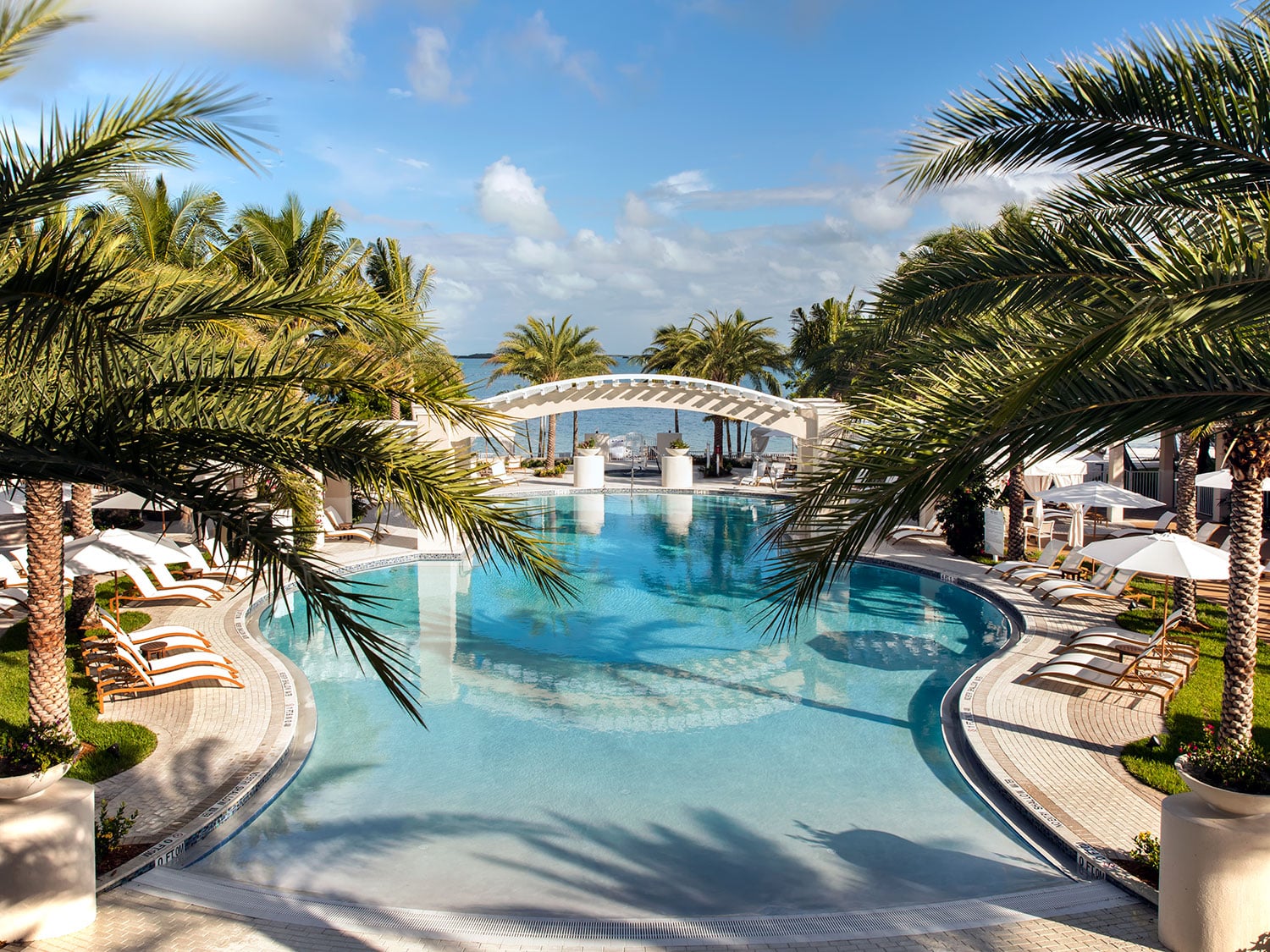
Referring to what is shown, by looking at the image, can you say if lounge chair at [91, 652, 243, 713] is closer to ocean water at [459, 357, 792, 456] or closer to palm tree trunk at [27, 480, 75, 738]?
palm tree trunk at [27, 480, 75, 738]

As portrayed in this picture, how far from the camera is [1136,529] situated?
21.3 m

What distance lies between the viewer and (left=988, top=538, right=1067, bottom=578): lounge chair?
55.2 feet

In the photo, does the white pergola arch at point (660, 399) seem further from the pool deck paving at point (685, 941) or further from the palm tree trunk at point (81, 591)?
the palm tree trunk at point (81, 591)

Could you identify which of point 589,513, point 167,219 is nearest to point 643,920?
point 167,219

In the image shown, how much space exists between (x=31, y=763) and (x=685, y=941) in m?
4.40

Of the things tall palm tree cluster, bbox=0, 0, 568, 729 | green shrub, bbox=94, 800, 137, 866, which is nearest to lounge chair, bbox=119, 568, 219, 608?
green shrub, bbox=94, 800, 137, 866

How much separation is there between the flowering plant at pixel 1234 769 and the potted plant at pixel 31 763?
7290 millimetres

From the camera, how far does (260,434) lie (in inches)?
221

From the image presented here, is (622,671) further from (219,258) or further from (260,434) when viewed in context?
(219,258)

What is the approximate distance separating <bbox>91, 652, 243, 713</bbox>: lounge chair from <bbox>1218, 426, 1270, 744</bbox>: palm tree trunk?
10348 millimetres

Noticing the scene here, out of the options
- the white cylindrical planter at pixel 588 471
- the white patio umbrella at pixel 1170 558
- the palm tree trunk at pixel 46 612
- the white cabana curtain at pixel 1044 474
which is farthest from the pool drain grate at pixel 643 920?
the white cylindrical planter at pixel 588 471

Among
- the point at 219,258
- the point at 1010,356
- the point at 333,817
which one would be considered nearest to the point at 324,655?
the point at 333,817

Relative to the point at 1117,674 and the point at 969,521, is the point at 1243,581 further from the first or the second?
the point at 969,521

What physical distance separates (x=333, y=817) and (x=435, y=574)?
1119 centimetres
